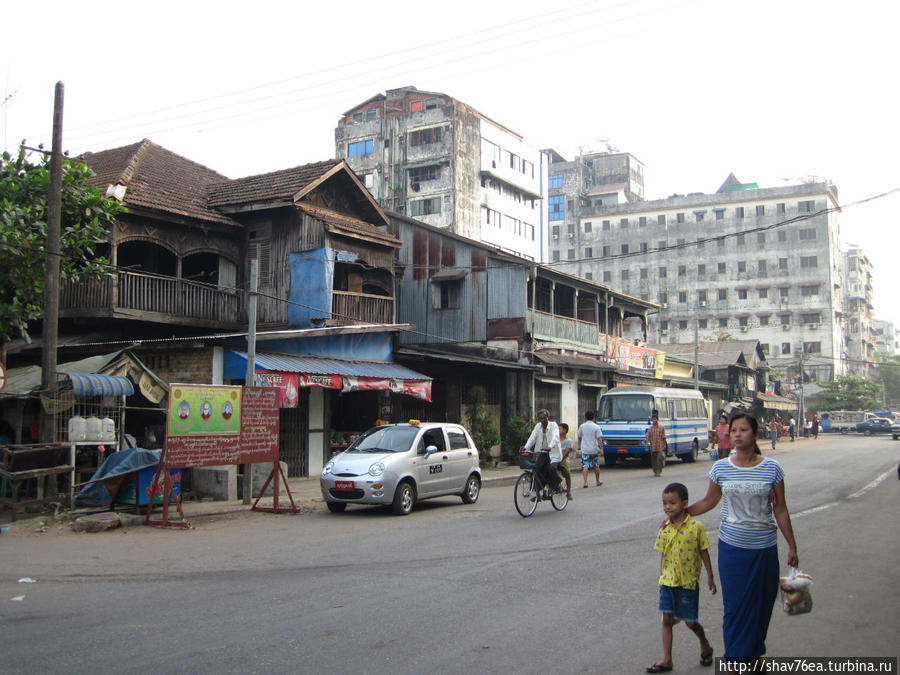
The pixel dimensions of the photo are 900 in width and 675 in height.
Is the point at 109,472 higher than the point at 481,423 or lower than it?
lower

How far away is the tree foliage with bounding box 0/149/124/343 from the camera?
14688mm

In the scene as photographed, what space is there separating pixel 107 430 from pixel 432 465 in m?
6.09

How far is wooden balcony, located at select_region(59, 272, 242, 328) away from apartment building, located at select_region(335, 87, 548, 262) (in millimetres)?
37025

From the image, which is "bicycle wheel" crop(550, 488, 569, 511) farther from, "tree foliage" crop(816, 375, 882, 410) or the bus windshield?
"tree foliage" crop(816, 375, 882, 410)

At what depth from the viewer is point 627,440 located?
2680 cm

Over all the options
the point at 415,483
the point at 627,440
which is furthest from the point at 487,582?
the point at 627,440

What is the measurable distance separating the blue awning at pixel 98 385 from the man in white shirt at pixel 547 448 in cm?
771

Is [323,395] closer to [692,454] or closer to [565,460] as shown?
[565,460]

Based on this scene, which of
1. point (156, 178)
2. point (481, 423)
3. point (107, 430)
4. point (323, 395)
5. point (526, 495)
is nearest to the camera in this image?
point (526, 495)

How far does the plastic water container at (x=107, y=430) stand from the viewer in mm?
14664

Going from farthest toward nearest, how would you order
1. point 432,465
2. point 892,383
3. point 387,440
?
1. point 892,383
2. point 432,465
3. point 387,440

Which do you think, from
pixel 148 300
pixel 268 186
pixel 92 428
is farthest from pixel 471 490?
pixel 268 186

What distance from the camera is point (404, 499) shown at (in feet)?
46.7

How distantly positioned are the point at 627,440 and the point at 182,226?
51.7ft
